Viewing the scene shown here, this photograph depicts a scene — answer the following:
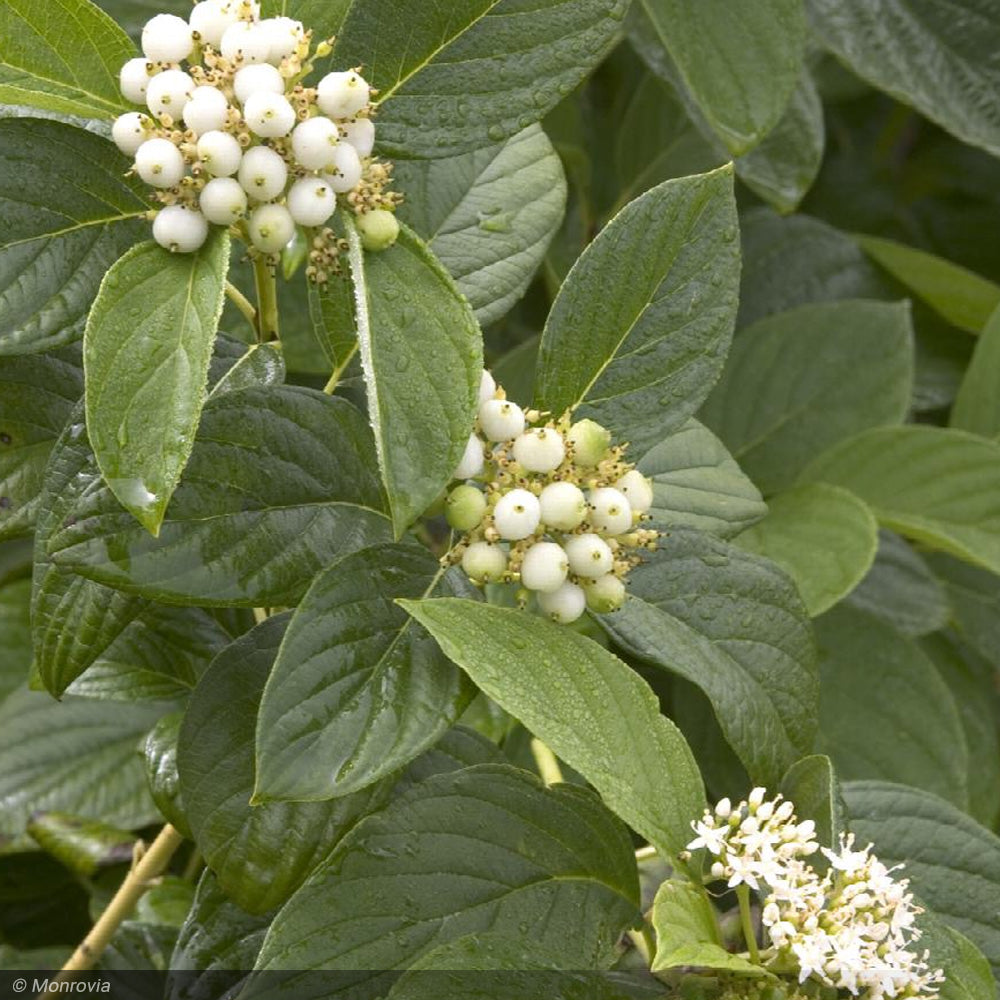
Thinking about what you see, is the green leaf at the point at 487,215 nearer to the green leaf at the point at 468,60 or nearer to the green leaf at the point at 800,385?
the green leaf at the point at 468,60

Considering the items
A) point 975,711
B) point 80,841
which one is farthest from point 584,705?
point 975,711

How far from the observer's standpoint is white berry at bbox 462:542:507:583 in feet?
2.14

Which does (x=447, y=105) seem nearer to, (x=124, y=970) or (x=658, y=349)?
(x=658, y=349)

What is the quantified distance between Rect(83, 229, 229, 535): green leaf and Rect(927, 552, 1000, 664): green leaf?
2.74 feet

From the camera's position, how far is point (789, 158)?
1.19 m

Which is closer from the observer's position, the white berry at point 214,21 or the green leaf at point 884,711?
the white berry at point 214,21

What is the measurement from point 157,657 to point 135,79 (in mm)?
369

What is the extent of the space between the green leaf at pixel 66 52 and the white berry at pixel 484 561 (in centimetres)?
25

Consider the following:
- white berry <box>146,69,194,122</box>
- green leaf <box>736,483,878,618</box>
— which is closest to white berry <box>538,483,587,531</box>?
white berry <box>146,69,194,122</box>

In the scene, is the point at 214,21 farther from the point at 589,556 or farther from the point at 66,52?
the point at 589,556

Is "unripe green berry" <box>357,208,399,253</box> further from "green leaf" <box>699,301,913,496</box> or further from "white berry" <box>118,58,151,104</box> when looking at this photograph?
"green leaf" <box>699,301,913,496</box>

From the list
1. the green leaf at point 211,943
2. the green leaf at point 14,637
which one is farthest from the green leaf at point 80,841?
the green leaf at point 211,943

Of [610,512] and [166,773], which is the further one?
[166,773]

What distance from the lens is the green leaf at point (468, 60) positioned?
25.9 inches
